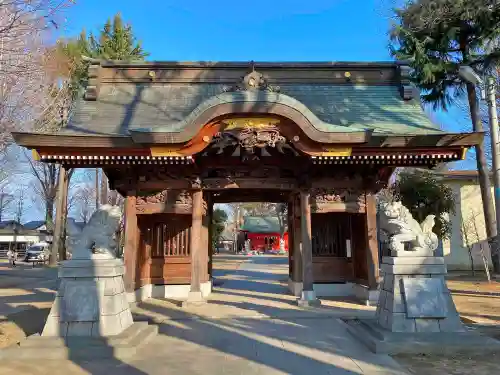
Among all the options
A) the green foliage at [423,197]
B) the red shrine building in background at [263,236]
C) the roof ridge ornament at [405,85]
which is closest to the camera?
the roof ridge ornament at [405,85]

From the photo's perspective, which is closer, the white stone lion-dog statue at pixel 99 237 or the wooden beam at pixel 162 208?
the white stone lion-dog statue at pixel 99 237

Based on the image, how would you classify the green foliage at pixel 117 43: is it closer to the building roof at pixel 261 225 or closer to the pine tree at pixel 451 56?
the pine tree at pixel 451 56

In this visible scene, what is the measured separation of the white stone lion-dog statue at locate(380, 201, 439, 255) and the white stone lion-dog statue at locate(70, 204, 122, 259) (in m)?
5.15

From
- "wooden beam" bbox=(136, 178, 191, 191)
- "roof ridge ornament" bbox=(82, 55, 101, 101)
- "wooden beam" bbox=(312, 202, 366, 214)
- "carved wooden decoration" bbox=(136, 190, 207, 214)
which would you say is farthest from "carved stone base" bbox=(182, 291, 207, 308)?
"roof ridge ornament" bbox=(82, 55, 101, 101)

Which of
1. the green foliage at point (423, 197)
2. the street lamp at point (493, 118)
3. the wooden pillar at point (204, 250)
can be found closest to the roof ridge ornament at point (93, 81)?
the wooden pillar at point (204, 250)

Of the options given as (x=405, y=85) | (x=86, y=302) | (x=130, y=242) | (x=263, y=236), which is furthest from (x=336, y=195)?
(x=263, y=236)

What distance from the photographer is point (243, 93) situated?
8352 mm

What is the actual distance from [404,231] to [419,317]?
150 centimetres

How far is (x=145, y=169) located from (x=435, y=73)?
14078 millimetres

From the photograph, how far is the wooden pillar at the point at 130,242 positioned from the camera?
9.86 metres

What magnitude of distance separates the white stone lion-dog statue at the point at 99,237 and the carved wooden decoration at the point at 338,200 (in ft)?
18.3

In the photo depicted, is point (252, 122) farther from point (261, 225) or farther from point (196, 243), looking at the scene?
point (261, 225)

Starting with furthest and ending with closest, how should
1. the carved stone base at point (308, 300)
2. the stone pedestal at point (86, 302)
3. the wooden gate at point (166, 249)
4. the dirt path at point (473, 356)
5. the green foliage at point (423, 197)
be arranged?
the green foliage at point (423, 197) < the wooden gate at point (166, 249) < the carved stone base at point (308, 300) < the stone pedestal at point (86, 302) < the dirt path at point (473, 356)

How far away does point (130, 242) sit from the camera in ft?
32.7
